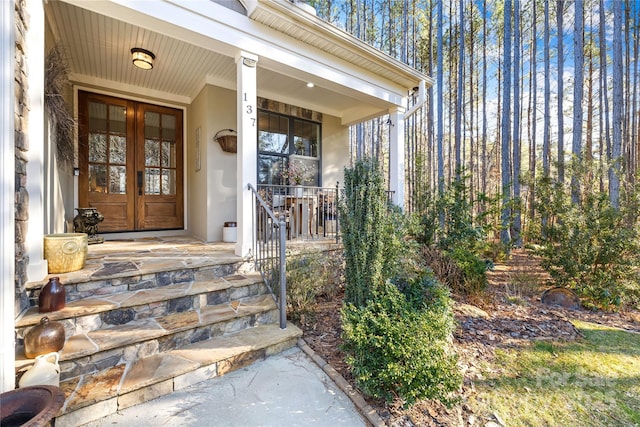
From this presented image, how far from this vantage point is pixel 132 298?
237cm

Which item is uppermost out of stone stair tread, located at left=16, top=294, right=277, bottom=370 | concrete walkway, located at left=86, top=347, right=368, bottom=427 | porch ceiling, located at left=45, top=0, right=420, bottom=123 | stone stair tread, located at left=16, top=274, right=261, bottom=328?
porch ceiling, located at left=45, top=0, right=420, bottom=123

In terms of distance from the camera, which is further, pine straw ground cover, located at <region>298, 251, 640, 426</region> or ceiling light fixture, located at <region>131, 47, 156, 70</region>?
ceiling light fixture, located at <region>131, 47, 156, 70</region>

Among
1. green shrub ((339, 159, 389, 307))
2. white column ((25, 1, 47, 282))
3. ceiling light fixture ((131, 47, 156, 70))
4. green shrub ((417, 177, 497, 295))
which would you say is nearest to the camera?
white column ((25, 1, 47, 282))

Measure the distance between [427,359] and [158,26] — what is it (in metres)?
3.83

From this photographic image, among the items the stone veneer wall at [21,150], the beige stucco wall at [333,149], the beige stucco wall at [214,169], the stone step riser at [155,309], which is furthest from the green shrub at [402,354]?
the beige stucco wall at [333,149]

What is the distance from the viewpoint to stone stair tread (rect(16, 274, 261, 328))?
78.6 inches

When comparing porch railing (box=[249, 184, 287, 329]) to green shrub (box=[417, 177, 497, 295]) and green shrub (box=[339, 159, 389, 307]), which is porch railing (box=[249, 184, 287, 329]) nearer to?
green shrub (box=[339, 159, 389, 307])

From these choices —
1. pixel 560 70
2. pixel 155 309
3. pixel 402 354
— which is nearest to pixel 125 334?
pixel 155 309

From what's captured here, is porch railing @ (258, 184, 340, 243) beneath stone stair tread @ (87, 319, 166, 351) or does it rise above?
above

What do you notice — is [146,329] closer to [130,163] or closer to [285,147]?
[130,163]

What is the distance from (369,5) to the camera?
34.4 feet

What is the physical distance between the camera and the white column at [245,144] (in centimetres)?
332

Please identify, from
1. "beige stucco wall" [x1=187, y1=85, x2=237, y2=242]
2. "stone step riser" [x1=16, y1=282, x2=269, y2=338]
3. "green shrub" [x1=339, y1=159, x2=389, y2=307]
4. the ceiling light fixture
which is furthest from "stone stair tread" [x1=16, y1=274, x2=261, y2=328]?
the ceiling light fixture

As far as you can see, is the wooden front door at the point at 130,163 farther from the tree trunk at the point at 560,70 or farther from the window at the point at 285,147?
the tree trunk at the point at 560,70
